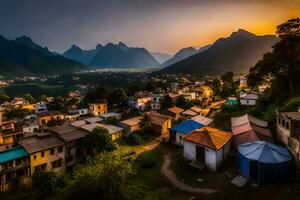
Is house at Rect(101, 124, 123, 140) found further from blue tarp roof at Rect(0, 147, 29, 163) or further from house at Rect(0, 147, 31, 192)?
house at Rect(0, 147, 31, 192)

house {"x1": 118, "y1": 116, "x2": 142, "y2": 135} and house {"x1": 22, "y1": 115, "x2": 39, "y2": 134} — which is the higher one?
house {"x1": 118, "y1": 116, "x2": 142, "y2": 135}

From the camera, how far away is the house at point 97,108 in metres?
69.2

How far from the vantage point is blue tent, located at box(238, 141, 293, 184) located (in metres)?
20.3

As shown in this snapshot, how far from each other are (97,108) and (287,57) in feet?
171

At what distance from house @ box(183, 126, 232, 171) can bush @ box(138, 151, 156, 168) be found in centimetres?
436

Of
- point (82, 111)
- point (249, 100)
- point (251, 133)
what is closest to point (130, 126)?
point (251, 133)

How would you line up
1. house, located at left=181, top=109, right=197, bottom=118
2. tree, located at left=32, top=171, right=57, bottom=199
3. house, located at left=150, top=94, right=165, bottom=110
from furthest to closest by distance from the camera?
house, located at left=150, top=94, right=165, bottom=110, house, located at left=181, top=109, right=197, bottom=118, tree, located at left=32, top=171, right=57, bottom=199

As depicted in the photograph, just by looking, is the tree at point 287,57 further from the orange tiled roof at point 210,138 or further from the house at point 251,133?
the orange tiled roof at point 210,138

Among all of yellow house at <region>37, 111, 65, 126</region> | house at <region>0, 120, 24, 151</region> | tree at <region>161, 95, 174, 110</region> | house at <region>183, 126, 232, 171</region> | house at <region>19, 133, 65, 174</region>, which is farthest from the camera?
tree at <region>161, 95, 174, 110</region>

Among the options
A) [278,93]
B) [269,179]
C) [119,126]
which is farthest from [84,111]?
[269,179]

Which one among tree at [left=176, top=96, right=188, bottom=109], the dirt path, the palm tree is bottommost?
the dirt path

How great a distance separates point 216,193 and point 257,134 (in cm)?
1029

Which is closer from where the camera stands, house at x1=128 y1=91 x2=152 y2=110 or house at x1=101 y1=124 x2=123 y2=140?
house at x1=101 y1=124 x2=123 y2=140

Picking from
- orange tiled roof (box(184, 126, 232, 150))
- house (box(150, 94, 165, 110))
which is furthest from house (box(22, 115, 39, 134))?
orange tiled roof (box(184, 126, 232, 150))
